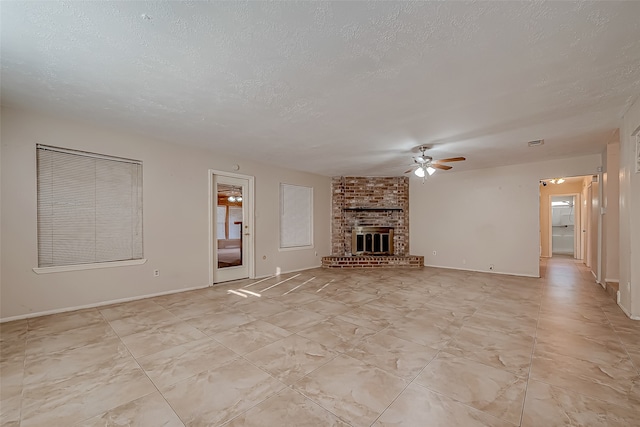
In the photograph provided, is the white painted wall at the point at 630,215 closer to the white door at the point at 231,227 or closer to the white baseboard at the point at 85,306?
the white door at the point at 231,227

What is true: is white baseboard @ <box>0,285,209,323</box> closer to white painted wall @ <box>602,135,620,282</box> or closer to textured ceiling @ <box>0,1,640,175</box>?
textured ceiling @ <box>0,1,640,175</box>

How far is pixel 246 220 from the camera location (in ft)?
17.7

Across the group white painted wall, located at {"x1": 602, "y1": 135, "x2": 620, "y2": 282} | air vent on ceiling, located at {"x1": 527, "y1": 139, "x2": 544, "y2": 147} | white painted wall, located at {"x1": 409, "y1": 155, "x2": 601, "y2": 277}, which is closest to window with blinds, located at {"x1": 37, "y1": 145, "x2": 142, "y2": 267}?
air vent on ceiling, located at {"x1": 527, "y1": 139, "x2": 544, "y2": 147}

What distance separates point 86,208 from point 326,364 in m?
3.67

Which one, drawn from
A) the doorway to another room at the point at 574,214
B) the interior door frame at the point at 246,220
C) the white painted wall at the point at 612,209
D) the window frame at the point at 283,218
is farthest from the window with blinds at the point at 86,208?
the doorway to another room at the point at 574,214

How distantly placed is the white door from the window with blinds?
1.19m

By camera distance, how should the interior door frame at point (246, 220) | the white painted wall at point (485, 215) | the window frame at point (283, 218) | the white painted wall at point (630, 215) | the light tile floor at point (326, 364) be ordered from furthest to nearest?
the window frame at point (283, 218) → the white painted wall at point (485, 215) → the interior door frame at point (246, 220) → the white painted wall at point (630, 215) → the light tile floor at point (326, 364)

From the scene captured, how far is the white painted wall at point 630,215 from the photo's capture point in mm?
3031

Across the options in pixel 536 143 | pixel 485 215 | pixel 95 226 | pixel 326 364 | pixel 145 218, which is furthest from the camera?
pixel 485 215

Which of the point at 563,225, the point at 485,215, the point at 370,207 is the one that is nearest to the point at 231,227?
the point at 370,207

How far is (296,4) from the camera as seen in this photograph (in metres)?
1.58

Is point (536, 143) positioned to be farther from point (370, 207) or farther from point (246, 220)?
point (246, 220)

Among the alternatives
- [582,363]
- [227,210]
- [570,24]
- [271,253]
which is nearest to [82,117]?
[227,210]

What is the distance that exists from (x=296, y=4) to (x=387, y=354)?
2639 mm
